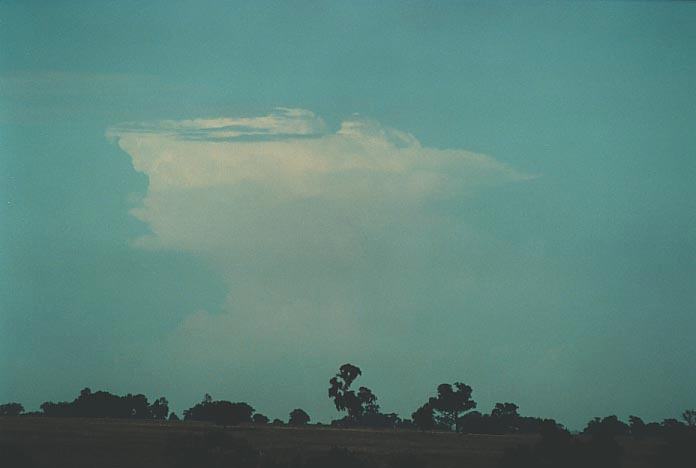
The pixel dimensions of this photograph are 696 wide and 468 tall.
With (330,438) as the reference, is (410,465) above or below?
below

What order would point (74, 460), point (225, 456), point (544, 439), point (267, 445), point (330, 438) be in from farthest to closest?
point (330, 438), point (267, 445), point (74, 460), point (544, 439), point (225, 456)

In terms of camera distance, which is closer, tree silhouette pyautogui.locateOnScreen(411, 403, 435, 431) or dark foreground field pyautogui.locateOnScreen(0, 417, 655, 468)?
dark foreground field pyautogui.locateOnScreen(0, 417, 655, 468)

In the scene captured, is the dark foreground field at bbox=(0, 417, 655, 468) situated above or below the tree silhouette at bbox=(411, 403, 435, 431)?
below

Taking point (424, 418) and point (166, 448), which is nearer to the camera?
point (166, 448)

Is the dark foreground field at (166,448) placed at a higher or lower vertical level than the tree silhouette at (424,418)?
lower

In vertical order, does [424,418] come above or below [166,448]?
above

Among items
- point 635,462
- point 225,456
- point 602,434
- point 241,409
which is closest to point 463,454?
point 635,462

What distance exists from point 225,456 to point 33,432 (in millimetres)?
47917

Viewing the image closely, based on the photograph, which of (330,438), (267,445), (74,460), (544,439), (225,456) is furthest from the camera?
(330,438)

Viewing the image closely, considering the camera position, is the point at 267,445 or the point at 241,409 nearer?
the point at 267,445

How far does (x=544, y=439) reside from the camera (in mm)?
71875

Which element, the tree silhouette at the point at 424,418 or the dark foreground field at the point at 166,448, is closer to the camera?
the dark foreground field at the point at 166,448

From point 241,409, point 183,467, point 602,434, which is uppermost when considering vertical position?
point 241,409

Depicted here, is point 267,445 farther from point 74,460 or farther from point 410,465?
point 410,465
